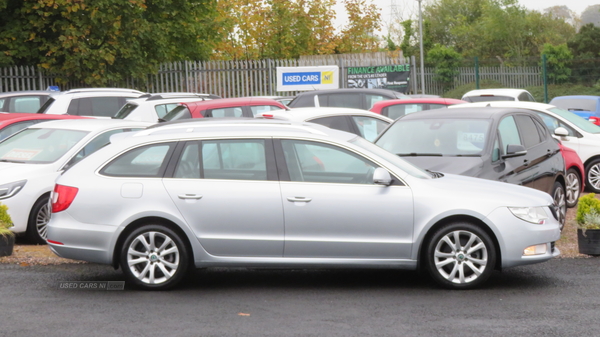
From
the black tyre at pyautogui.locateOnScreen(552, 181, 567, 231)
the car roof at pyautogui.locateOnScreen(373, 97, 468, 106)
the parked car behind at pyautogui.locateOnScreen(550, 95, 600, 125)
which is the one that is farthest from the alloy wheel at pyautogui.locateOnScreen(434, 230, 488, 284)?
the parked car behind at pyautogui.locateOnScreen(550, 95, 600, 125)

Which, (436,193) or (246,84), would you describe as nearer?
(436,193)

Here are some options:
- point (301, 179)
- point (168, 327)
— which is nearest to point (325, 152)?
point (301, 179)

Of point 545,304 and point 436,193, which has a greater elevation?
point 436,193

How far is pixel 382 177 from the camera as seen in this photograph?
731 cm

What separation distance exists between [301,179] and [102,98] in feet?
39.2

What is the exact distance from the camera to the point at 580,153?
14898 mm

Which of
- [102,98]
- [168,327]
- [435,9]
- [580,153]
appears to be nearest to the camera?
[168,327]

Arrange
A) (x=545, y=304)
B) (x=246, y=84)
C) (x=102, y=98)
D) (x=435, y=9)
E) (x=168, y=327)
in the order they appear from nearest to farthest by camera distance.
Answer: (x=168, y=327) < (x=545, y=304) < (x=102, y=98) < (x=246, y=84) < (x=435, y=9)

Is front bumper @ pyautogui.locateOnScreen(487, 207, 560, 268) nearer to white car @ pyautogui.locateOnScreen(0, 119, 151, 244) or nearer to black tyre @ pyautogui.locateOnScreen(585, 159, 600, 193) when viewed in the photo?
white car @ pyautogui.locateOnScreen(0, 119, 151, 244)

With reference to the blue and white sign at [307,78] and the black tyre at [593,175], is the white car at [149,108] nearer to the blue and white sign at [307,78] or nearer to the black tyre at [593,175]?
the black tyre at [593,175]

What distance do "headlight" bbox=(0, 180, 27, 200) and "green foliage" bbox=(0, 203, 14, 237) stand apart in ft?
2.07

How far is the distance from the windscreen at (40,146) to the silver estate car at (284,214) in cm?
319

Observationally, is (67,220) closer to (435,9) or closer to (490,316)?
(490,316)

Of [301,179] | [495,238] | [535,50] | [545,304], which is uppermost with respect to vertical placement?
[535,50]
